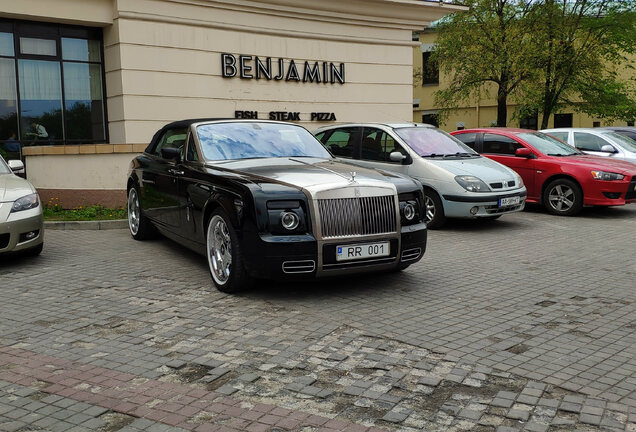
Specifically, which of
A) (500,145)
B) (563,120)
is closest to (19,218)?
(500,145)

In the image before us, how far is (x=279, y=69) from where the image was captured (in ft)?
53.5

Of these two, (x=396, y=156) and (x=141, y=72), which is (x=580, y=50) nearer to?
(x=141, y=72)

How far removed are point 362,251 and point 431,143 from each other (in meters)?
5.67

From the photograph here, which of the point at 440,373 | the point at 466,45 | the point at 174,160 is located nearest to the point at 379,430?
the point at 440,373

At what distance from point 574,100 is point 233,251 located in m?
33.4

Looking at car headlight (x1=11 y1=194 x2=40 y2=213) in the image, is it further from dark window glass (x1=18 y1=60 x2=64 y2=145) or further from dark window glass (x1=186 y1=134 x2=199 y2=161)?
dark window glass (x1=18 y1=60 x2=64 y2=145)

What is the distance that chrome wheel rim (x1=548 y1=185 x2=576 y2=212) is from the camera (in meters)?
12.3

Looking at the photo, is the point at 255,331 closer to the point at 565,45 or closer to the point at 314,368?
the point at 314,368

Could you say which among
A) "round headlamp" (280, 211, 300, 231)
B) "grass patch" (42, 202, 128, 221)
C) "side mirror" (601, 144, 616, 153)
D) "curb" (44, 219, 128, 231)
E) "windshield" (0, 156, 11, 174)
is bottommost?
"curb" (44, 219, 128, 231)

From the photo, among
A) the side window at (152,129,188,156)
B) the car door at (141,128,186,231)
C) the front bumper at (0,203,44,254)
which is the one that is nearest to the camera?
the front bumper at (0,203,44,254)

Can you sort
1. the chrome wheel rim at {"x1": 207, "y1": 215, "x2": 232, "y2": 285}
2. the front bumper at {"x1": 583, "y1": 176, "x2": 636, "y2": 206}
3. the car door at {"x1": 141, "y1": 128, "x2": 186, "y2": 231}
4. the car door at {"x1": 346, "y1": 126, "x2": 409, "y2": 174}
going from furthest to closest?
the front bumper at {"x1": 583, "y1": 176, "x2": 636, "y2": 206}, the car door at {"x1": 346, "y1": 126, "x2": 409, "y2": 174}, the car door at {"x1": 141, "y1": 128, "x2": 186, "y2": 231}, the chrome wheel rim at {"x1": 207, "y1": 215, "x2": 232, "y2": 285}

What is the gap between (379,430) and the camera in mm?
3531

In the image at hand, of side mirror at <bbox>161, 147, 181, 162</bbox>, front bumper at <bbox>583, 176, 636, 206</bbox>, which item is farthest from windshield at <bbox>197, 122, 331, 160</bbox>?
front bumper at <bbox>583, 176, 636, 206</bbox>

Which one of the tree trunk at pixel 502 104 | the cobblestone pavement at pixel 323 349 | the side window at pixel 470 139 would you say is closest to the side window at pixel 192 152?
the cobblestone pavement at pixel 323 349
